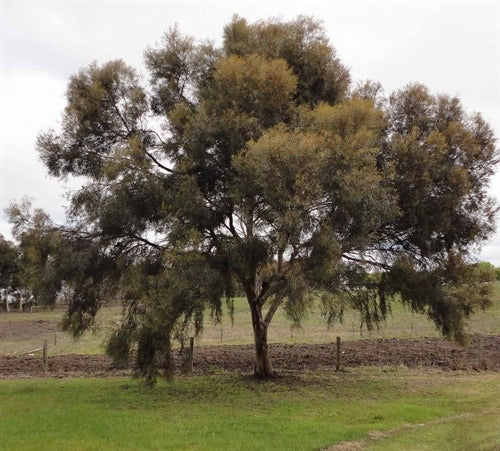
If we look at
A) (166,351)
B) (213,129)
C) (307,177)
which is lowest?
(166,351)

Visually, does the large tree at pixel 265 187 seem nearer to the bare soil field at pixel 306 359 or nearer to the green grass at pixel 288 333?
the bare soil field at pixel 306 359

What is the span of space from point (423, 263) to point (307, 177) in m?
6.70

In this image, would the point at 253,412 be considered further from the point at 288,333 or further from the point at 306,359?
the point at 288,333

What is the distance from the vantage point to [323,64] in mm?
17391

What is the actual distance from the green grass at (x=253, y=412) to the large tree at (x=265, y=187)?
A: 1.74 m

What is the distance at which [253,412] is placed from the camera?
46.1 ft

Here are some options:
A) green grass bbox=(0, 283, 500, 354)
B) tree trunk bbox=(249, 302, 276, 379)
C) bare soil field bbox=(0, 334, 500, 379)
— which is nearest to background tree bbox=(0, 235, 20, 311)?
green grass bbox=(0, 283, 500, 354)

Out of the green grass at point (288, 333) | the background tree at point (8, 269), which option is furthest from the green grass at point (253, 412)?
the background tree at point (8, 269)

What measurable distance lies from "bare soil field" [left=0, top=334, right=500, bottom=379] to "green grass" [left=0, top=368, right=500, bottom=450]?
1.84m

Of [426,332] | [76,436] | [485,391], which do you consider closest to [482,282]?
[485,391]

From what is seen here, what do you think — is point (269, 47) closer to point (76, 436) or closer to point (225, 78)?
point (225, 78)

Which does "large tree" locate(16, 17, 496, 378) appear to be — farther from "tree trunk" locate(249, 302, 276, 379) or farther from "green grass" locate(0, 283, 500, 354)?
"green grass" locate(0, 283, 500, 354)

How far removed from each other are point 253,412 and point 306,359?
32.0ft

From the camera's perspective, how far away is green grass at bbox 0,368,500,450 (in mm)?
11008
